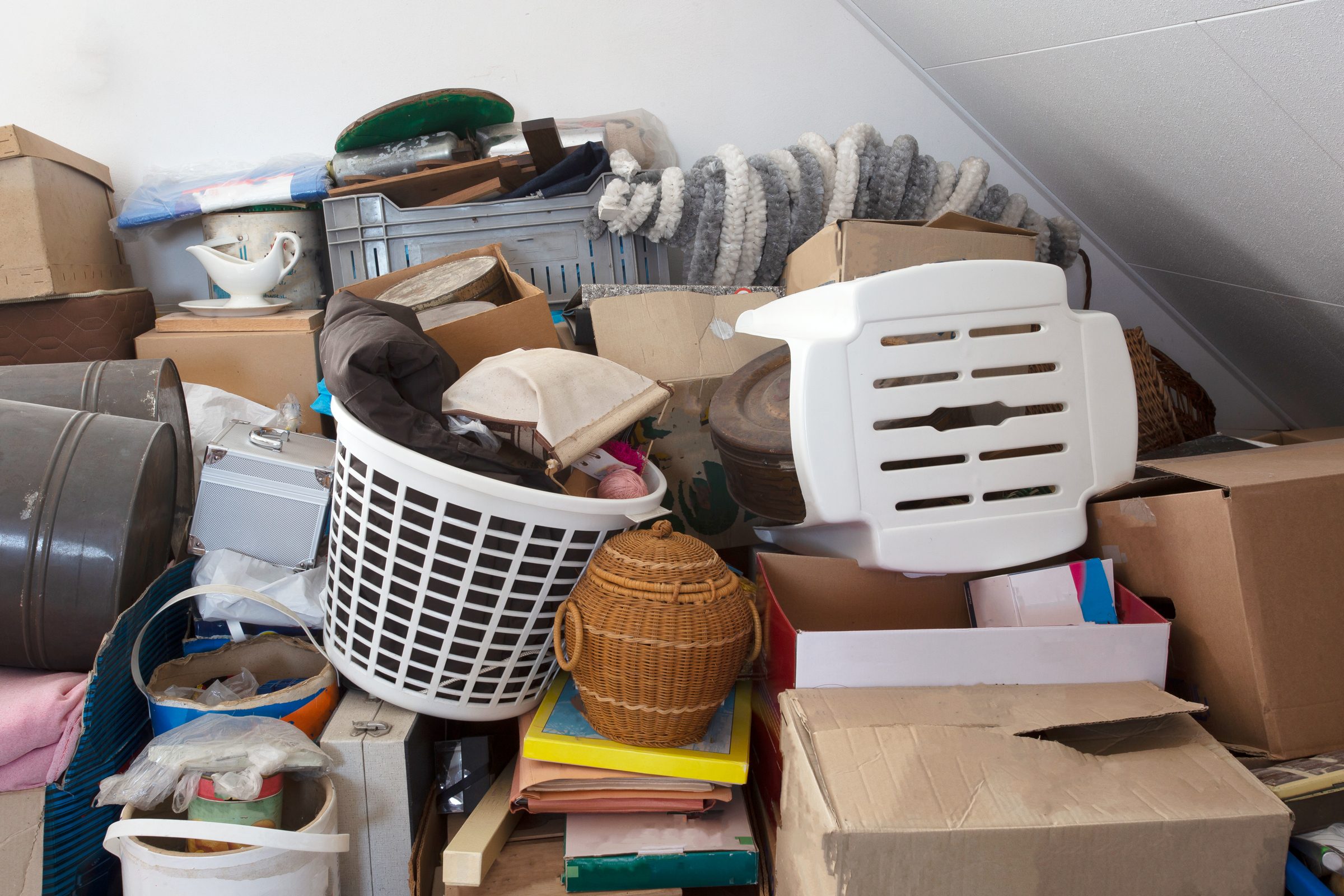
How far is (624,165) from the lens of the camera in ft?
5.78

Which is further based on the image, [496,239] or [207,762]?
[496,239]

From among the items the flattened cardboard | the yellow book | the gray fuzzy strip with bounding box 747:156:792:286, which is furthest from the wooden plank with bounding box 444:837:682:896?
the gray fuzzy strip with bounding box 747:156:792:286

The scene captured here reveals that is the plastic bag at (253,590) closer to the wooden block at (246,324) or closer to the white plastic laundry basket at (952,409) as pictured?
the wooden block at (246,324)

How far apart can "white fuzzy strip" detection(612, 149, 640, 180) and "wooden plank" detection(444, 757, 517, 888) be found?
1.16m

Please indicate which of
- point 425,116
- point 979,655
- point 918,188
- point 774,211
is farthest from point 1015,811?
point 425,116

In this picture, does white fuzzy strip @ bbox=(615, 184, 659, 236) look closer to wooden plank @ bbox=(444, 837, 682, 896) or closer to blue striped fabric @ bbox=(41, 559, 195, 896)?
blue striped fabric @ bbox=(41, 559, 195, 896)

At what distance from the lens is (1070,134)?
1.62 metres

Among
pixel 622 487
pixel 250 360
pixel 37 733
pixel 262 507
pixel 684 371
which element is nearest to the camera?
pixel 37 733

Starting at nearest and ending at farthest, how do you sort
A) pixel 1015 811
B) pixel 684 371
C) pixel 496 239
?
pixel 1015 811 → pixel 684 371 → pixel 496 239

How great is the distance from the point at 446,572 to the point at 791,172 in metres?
1.10

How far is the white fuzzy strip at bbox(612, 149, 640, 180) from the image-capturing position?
175 centimetres

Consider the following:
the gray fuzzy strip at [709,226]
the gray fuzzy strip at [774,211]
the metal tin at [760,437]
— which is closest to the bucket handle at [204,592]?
the metal tin at [760,437]

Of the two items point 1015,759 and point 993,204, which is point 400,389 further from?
point 993,204

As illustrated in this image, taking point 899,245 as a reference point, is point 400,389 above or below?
below
